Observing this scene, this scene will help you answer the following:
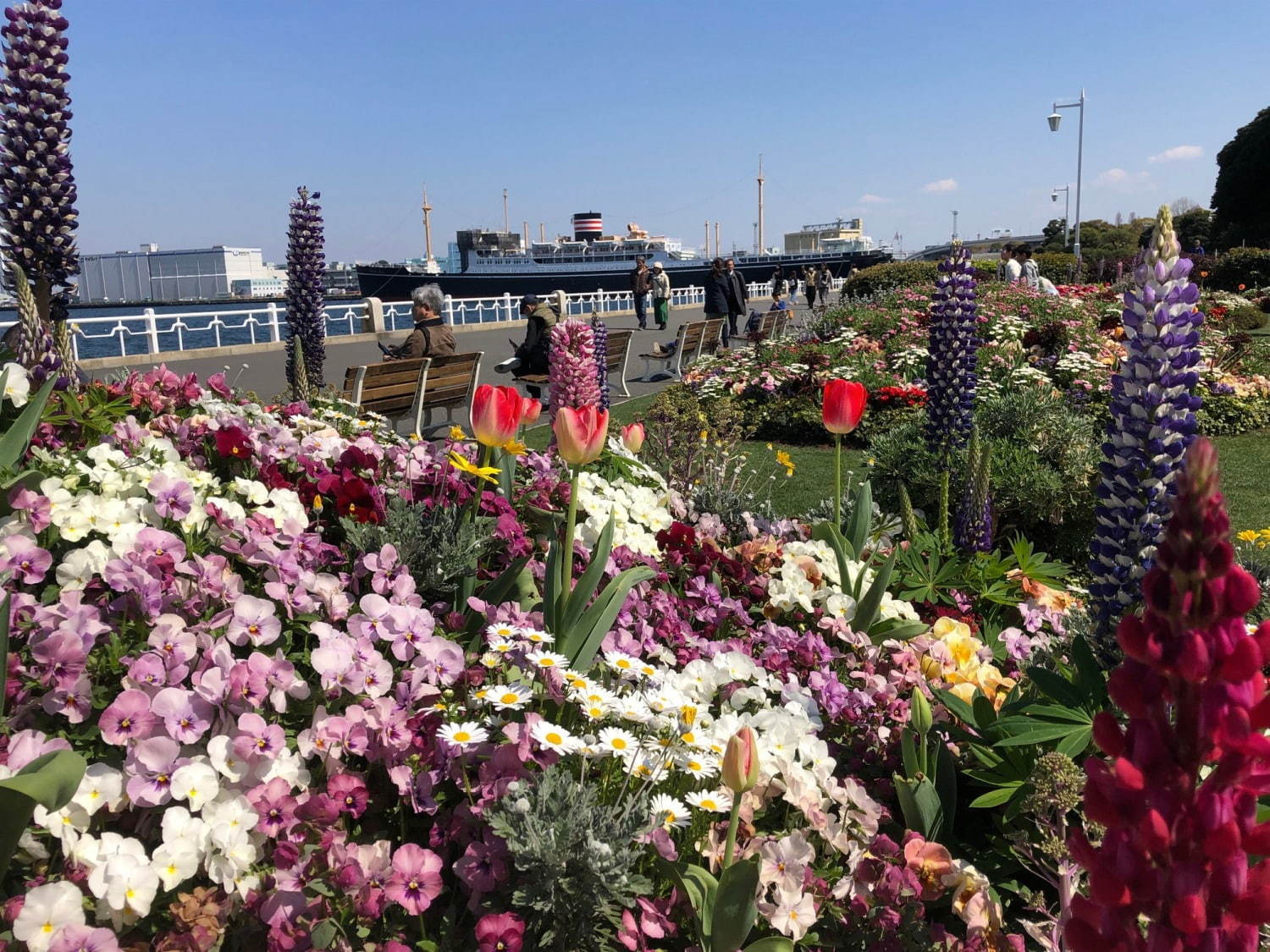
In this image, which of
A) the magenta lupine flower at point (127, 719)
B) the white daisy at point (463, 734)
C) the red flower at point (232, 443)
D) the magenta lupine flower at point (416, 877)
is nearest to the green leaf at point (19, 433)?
the red flower at point (232, 443)

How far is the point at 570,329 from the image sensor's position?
15.1 ft

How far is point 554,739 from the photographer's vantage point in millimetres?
1855

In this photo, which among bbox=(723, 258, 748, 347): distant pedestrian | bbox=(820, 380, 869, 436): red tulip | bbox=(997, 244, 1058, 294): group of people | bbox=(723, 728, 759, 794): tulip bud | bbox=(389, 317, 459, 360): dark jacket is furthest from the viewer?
bbox=(997, 244, 1058, 294): group of people

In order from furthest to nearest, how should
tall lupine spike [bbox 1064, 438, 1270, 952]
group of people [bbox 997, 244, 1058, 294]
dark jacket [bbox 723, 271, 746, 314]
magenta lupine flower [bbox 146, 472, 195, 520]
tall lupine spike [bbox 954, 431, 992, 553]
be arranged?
1. group of people [bbox 997, 244, 1058, 294]
2. dark jacket [bbox 723, 271, 746, 314]
3. tall lupine spike [bbox 954, 431, 992, 553]
4. magenta lupine flower [bbox 146, 472, 195, 520]
5. tall lupine spike [bbox 1064, 438, 1270, 952]

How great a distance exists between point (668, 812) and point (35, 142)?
12.6 ft

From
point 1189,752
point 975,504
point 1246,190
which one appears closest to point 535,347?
point 975,504

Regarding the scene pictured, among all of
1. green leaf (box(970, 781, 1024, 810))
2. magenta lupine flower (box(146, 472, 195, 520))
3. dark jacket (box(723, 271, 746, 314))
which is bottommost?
green leaf (box(970, 781, 1024, 810))

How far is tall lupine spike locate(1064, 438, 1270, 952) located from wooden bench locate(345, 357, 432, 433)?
6889mm

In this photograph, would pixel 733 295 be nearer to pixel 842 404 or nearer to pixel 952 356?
pixel 952 356

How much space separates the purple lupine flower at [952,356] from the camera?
5.24 m

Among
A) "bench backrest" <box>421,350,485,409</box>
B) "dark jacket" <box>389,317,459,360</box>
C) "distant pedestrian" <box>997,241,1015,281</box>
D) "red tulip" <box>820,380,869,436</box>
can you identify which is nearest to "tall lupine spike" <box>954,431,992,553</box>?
"red tulip" <box>820,380,869,436</box>

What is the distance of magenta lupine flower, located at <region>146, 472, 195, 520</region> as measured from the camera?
247 centimetres

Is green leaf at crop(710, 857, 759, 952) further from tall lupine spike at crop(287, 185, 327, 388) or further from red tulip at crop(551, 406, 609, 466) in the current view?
tall lupine spike at crop(287, 185, 327, 388)

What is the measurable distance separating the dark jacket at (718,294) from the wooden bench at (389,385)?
37.3 feet
